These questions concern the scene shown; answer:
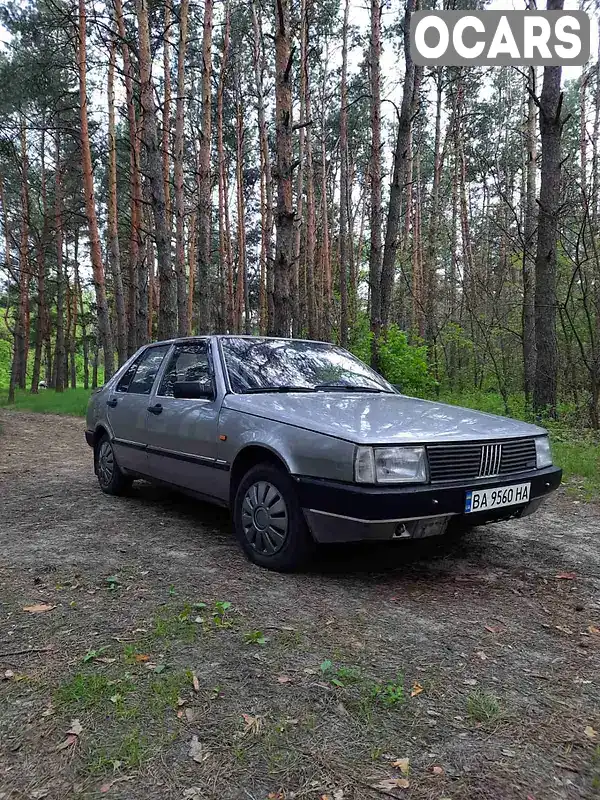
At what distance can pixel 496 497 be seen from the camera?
3367 mm

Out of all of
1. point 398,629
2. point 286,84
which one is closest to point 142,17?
point 286,84

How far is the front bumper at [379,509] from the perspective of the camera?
299 centimetres

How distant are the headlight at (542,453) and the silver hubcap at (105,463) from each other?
399 centimetres

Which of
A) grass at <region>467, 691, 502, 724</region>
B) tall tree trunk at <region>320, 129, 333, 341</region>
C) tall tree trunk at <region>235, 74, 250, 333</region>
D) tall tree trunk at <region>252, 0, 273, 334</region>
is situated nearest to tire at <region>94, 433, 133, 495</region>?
grass at <region>467, 691, 502, 724</region>

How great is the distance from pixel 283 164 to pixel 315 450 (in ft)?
20.4

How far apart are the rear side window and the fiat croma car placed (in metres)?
0.08

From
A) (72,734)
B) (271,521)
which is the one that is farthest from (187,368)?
(72,734)

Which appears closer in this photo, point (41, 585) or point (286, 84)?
point (41, 585)

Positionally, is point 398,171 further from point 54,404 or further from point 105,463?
point 54,404

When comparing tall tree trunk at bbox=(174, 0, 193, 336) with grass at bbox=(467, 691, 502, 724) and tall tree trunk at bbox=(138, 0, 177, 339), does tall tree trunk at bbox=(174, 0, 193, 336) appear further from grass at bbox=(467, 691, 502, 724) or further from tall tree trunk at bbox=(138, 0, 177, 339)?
grass at bbox=(467, 691, 502, 724)

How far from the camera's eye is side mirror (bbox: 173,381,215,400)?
4.21 meters

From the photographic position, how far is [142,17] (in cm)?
1134

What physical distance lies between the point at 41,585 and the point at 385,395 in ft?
9.12

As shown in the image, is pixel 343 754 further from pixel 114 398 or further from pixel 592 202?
pixel 592 202
